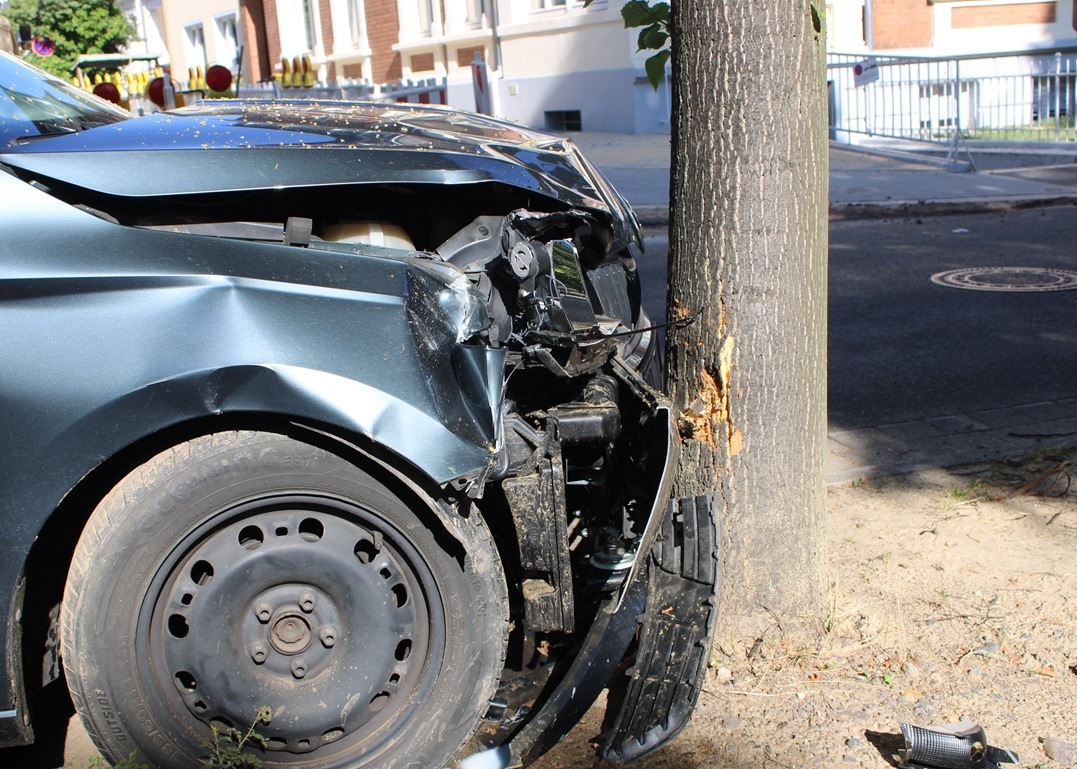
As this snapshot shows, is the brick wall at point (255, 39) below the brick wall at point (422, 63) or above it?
above

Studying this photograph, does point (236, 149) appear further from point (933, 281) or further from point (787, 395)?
point (933, 281)

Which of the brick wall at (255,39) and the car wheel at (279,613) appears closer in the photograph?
the car wheel at (279,613)

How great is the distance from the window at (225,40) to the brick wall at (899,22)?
2128cm

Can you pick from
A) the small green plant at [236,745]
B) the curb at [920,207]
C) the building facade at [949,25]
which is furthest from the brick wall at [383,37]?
the small green plant at [236,745]

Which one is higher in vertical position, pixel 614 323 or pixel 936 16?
pixel 936 16

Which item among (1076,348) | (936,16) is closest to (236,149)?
(1076,348)

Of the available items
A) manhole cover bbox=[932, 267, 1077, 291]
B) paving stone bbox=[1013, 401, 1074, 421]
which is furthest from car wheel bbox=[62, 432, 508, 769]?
manhole cover bbox=[932, 267, 1077, 291]

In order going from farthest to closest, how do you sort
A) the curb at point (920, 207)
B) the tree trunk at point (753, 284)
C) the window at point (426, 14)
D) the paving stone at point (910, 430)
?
the window at point (426, 14)
the curb at point (920, 207)
the paving stone at point (910, 430)
the tree trunk at point (753, 284)

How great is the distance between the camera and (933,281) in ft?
26.8

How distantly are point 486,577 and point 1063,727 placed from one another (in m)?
1.55

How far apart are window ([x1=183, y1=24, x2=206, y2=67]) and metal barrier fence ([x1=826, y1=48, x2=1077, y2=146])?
26.0 metres

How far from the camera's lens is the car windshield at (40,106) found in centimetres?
280

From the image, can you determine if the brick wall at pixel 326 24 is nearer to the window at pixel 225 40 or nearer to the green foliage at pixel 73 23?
the window at pixel 225 40

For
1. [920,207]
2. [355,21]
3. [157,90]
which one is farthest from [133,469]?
[355,21]
